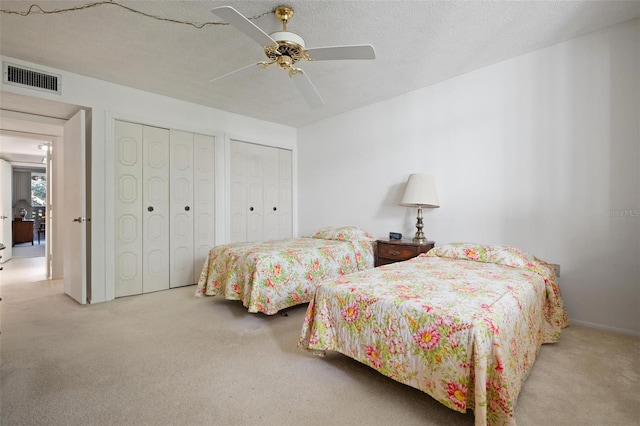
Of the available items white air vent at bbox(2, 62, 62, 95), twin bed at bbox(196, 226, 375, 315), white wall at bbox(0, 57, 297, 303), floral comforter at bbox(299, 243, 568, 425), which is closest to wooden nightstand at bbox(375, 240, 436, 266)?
twin bed at bbox(196, 226, 375, 315)

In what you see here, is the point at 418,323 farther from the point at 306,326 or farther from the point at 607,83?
the point at 607,83

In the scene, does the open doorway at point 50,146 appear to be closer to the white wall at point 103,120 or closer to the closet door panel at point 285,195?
the white wall at point 103,120

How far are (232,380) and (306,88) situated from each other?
2.23 m

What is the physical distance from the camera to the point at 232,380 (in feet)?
5.83

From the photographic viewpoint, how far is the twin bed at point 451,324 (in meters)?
1.29

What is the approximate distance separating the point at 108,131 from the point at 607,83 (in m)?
4.66

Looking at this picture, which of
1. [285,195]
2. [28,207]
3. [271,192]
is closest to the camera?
[271,192]

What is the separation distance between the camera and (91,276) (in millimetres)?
3283

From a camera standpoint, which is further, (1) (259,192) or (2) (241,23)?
(1) (259,192)

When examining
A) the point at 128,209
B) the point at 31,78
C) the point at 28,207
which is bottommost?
the point at 128,209

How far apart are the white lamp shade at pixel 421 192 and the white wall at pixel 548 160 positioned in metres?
0.21

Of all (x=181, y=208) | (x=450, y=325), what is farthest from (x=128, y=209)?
(x=450, y=325)

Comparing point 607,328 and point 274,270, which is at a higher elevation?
point 274,270

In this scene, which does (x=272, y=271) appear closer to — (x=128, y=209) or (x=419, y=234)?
(x=419, y=234)
